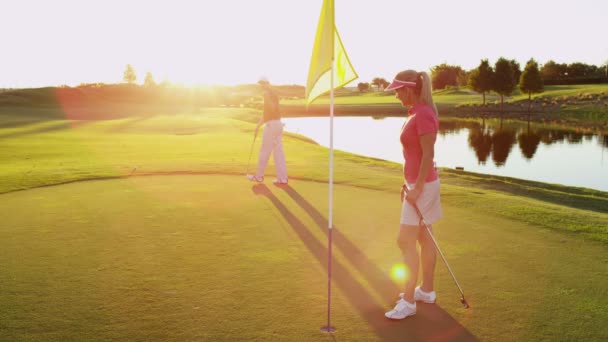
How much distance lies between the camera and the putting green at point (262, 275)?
167 inches

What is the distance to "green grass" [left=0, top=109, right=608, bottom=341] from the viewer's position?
4281 mm

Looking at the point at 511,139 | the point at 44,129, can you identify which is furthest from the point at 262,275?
the point at 511,139

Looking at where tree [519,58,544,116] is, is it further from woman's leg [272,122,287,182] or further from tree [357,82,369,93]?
tree [357,82,369,93]

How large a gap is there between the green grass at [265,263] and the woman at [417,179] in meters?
0.20

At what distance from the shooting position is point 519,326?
425cm

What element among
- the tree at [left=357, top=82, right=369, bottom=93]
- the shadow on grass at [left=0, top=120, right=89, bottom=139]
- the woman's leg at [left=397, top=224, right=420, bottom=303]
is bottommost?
the woman's leg at [left=397, top=224, right=420, bottom=303]

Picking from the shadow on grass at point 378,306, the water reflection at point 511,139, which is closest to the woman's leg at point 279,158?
the shadow on grass at point 378,306

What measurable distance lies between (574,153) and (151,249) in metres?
34.5

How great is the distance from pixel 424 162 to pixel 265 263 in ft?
7.84

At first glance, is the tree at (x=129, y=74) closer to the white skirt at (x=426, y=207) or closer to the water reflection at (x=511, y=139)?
the water reflection at (x=511, y=139)

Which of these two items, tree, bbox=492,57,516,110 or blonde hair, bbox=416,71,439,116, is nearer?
blonde hair, bbox=416,71,439,116

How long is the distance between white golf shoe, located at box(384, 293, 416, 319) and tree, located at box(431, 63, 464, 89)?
476ft

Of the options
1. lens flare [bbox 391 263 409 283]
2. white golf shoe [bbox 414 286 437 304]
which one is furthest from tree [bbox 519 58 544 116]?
white golf shoe [bbox 414 286 437 304]

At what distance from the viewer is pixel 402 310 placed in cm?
450
